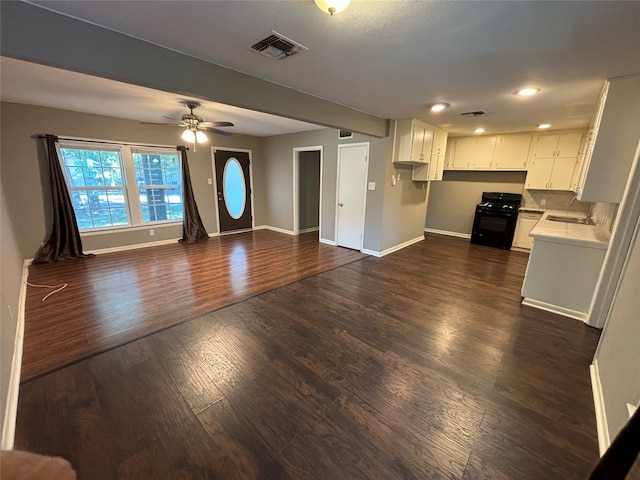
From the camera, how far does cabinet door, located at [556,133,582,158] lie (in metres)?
4.71

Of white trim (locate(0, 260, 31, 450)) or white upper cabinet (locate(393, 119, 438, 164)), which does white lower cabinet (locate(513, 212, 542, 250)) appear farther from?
white trim (locate(0, 260, 31, 450))

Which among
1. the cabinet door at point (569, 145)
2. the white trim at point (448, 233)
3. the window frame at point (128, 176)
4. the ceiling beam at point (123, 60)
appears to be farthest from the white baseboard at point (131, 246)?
the cabinet door at point (569, 145)

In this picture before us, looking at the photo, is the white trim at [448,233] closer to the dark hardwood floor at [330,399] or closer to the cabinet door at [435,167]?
the cabinet door at [435,167]

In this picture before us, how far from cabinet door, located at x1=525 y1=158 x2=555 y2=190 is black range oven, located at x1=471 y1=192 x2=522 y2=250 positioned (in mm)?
350

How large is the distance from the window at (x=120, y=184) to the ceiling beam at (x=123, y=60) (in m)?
3.65

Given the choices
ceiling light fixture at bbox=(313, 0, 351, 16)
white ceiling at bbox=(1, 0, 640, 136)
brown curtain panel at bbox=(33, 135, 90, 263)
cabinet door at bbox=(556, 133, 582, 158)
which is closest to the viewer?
ceiling light fixture at bbox=(313, 0, 351, 16)

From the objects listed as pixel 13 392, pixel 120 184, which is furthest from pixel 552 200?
pixel 120 184

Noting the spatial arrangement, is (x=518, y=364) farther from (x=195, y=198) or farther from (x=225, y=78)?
(x=195, y=198)

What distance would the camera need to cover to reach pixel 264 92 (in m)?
2.59

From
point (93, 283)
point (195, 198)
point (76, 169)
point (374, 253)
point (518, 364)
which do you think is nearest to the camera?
point (518, 364)

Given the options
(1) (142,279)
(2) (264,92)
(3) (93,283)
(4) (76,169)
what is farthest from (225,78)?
(4) (76,169)

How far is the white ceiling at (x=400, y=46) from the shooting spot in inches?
58.4

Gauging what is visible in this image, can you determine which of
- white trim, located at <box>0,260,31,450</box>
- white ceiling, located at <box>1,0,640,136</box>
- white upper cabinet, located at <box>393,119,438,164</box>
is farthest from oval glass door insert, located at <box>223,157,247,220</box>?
white trim, located at <box>0,260,31,450</box>

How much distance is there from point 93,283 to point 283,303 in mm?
2700
